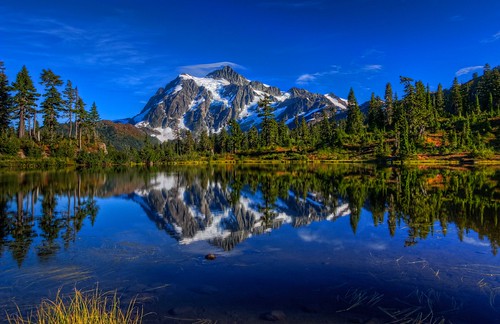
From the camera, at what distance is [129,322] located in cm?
770

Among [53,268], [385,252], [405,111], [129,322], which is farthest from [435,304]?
[405,111]

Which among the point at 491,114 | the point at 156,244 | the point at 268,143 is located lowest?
the point at 156,244

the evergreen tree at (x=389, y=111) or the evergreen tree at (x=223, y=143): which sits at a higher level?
the evergreen tree at (x=389, y=111)

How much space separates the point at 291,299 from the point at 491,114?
120m

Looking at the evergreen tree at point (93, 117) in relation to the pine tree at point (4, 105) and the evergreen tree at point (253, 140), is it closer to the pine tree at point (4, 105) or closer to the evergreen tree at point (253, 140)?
the pine tree at point (4, 105)

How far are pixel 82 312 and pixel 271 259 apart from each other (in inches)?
292

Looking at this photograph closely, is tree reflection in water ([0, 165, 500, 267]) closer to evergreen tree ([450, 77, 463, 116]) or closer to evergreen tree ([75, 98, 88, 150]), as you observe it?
evergreen tree ([75, 98, 88, 150])

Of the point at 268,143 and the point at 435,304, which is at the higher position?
the point at 268,143

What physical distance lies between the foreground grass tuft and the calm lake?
0.46m

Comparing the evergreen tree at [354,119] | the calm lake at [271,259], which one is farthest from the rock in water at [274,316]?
the evergreen tree at [354,119]

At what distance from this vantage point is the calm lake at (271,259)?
28.7ft

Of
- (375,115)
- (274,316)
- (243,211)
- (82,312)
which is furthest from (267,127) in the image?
(82,312)

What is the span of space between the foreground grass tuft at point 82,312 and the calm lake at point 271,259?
0.46 m

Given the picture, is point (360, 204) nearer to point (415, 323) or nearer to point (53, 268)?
point (415, 323)
